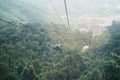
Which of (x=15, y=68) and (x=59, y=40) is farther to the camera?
(x=59, y=40)

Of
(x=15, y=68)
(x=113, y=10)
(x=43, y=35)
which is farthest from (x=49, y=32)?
(x=113, y=10)

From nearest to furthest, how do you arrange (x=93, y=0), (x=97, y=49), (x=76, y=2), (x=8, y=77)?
(x=8, y=77)
(x=97, y=49)
(x=76, y=2)
(x=93, y=0)

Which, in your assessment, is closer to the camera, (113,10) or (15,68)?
(15,68)

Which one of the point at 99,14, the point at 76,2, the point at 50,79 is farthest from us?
the point at 76,2

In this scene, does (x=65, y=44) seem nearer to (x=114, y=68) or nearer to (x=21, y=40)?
(x=21, y=40)

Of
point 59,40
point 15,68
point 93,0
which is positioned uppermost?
point 15,68

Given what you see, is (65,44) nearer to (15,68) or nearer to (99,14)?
(15,68)

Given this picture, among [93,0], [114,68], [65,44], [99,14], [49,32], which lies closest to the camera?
[114,68]

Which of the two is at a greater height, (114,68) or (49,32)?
(114,68)

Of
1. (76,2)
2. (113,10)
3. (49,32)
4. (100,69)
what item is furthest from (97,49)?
(76,2)
